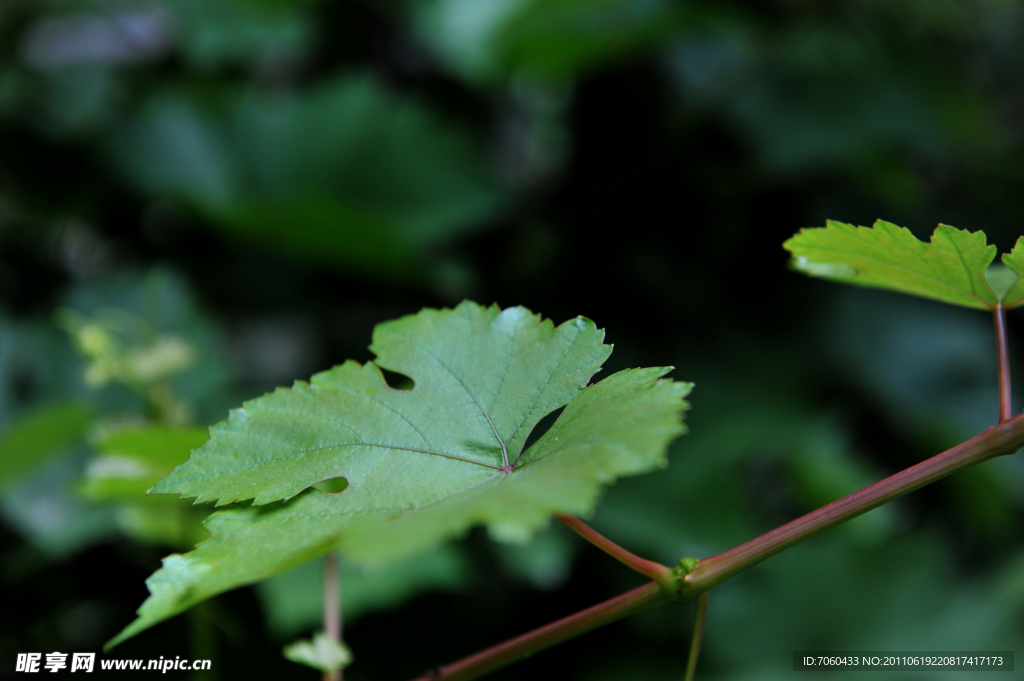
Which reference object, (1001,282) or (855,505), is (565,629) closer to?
(855,505)

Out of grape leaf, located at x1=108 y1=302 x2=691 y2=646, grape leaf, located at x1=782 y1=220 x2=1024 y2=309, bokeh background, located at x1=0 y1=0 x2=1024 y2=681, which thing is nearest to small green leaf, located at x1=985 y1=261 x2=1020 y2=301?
grape leaf, located at x1=782 y1=220 x2=1024 y2=309

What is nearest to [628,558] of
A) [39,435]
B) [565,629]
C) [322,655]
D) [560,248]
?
[565,629]

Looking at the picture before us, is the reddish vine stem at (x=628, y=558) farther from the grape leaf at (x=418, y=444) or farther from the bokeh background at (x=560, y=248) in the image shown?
the bokeh background at (x=560, y=248)

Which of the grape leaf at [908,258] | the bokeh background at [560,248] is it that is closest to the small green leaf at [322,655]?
the grape leaf at [908,258]

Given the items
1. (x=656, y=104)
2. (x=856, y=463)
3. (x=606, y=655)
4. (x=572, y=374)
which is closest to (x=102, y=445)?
(x=572, y=374)

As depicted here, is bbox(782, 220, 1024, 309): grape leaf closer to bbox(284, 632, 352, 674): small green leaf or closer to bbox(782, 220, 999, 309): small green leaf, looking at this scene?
bbox(782, 220, 999, 309): small green leaf
